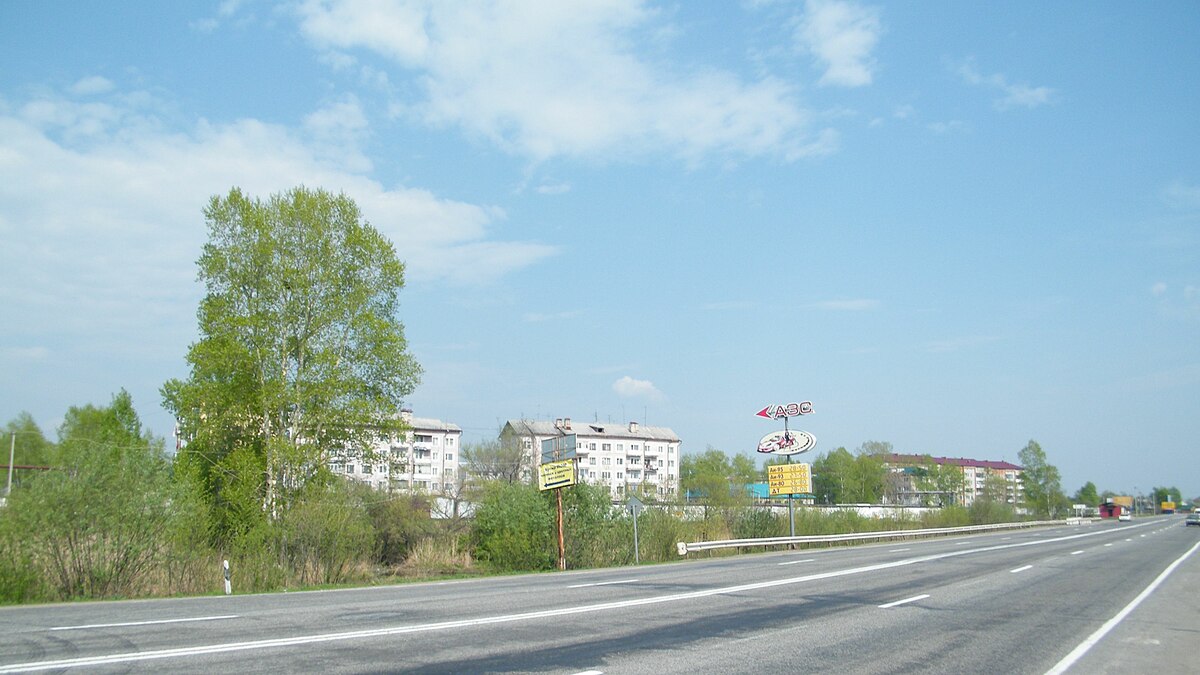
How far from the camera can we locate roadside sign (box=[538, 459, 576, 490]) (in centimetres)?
3181

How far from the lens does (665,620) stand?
12.7m

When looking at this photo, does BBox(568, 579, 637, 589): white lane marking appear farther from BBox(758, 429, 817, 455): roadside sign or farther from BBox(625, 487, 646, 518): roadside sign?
BBox(758, 429, 817, 455): roadside sign

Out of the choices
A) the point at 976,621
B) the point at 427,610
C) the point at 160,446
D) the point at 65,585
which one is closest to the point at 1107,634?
the point at 976,621

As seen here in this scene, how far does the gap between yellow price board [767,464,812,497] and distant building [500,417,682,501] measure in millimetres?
84557

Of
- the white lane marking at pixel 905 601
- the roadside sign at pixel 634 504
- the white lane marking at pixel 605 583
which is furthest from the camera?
the roadside sign at pixel 634 504

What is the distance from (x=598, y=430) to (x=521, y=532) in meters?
110

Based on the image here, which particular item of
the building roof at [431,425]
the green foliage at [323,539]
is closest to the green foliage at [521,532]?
the green foliage at [323,539]

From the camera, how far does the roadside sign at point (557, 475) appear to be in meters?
31.8

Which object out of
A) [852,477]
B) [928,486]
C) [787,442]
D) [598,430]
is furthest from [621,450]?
[787,442]

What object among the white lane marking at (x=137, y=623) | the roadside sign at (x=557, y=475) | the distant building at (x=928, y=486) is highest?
the roadside sign at (x=557, y=475)

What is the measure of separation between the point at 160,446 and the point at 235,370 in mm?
13811

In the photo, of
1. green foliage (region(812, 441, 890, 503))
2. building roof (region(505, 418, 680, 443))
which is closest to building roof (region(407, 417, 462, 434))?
building roof (region(505, 418, 680, 443))

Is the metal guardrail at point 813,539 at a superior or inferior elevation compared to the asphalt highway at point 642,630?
inferior

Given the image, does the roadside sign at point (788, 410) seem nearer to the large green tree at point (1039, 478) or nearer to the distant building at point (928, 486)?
the distant building at point (928, 486)
